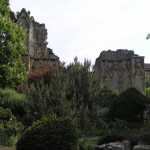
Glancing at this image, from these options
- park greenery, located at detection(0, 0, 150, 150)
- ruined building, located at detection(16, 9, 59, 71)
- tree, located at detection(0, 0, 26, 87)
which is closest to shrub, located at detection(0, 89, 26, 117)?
park greenery, located at detection(0, 0, 150, 150)

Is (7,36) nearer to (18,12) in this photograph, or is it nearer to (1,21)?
(1,21)

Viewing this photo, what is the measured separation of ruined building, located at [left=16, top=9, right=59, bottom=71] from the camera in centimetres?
5496

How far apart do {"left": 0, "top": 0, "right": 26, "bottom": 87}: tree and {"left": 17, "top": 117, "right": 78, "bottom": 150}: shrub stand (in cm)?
1432

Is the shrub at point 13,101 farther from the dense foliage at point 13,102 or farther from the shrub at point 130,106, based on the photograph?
the shrub at point 130,106

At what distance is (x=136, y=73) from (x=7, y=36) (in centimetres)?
2307

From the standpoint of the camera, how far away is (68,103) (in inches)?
1064

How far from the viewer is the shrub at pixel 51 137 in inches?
682

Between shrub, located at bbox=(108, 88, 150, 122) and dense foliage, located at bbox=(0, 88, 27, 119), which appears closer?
shrub, located at bbox=(108, 88, 150, 122)

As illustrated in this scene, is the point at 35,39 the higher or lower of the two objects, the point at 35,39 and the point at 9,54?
the higher

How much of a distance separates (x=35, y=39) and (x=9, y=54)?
100 feet

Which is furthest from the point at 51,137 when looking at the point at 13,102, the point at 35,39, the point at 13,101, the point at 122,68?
the point at 35,39

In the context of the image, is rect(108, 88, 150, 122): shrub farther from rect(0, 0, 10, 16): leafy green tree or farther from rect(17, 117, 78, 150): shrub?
rect(17, 117, 78, 150): shrub

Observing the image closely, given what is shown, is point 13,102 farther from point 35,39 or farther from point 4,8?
point 35,39

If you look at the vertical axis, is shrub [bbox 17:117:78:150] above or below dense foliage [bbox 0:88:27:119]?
below
